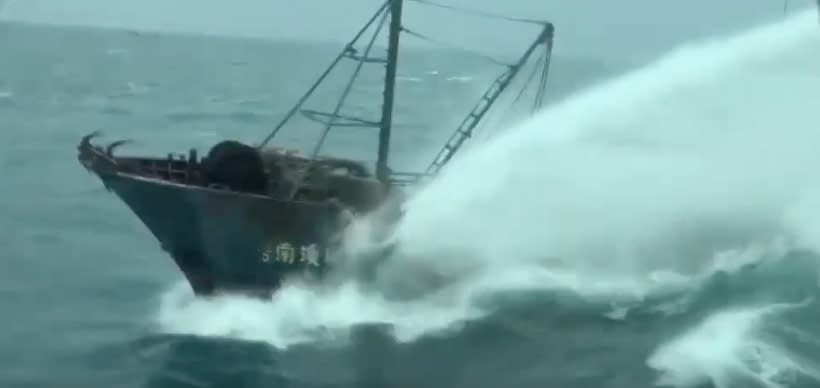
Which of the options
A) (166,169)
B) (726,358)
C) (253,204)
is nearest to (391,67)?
(253,204)

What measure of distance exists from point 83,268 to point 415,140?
4055 cm

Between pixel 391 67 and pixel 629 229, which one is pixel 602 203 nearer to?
pixel 629 229

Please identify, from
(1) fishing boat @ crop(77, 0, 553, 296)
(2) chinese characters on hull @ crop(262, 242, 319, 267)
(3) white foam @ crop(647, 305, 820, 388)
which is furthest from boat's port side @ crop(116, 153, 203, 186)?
(3) white foam @ crop(647, 305, 820, 388)

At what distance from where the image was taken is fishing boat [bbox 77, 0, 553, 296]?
24.5 metres

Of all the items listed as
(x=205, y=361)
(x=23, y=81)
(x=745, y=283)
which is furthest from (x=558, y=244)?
(x=23, y=81)

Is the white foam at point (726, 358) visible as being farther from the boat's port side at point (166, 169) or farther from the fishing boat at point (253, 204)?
the boat's port side at point (166, 169)

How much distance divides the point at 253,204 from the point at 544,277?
8.47m

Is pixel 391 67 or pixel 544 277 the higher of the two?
pixel 391 67

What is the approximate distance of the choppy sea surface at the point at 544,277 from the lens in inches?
876

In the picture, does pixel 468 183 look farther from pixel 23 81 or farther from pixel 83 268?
pixel 23 81

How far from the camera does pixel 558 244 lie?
2962 centimetres

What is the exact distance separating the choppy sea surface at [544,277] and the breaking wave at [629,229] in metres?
0.06

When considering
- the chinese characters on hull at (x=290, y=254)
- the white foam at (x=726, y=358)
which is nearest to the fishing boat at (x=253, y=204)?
the chinese characters on hull at (x=290, y=254)

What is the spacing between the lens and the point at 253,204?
79.8ft
